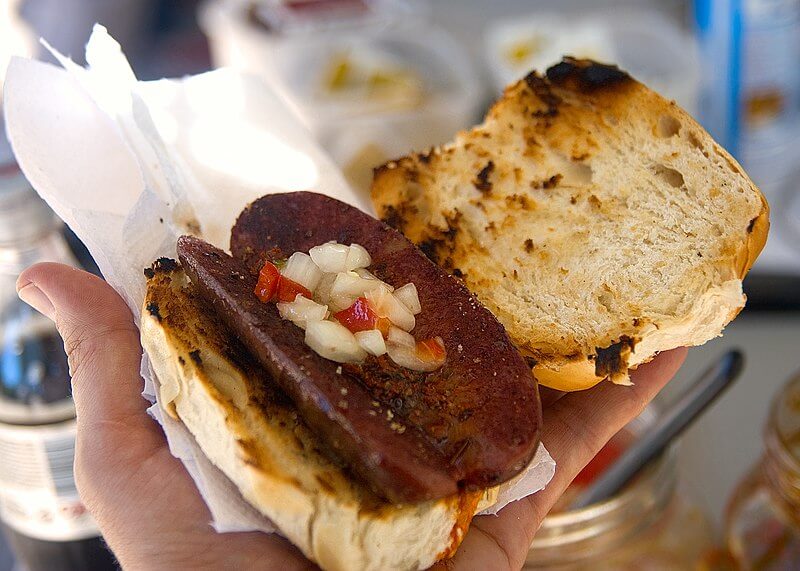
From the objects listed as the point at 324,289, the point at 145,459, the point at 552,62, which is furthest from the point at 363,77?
the point at 145,459

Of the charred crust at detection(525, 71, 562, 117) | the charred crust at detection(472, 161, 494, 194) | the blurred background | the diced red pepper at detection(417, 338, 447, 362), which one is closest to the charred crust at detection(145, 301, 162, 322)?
the diced red pepper at detection(417, 338, 447, 362)

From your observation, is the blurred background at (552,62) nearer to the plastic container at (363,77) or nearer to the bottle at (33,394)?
the plastic container at (363,77)

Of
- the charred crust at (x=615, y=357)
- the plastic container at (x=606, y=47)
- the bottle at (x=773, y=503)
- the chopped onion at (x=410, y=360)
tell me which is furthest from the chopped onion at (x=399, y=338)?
the plastic container at (x=606, y=47)

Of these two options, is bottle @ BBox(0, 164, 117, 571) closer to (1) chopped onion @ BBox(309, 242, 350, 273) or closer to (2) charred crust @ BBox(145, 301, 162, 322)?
(2) charred crust @ BBox(145, 301, 162, 322)

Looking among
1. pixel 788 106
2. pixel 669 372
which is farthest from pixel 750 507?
pixel 788 106

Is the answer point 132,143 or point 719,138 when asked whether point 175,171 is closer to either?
point 132,143
